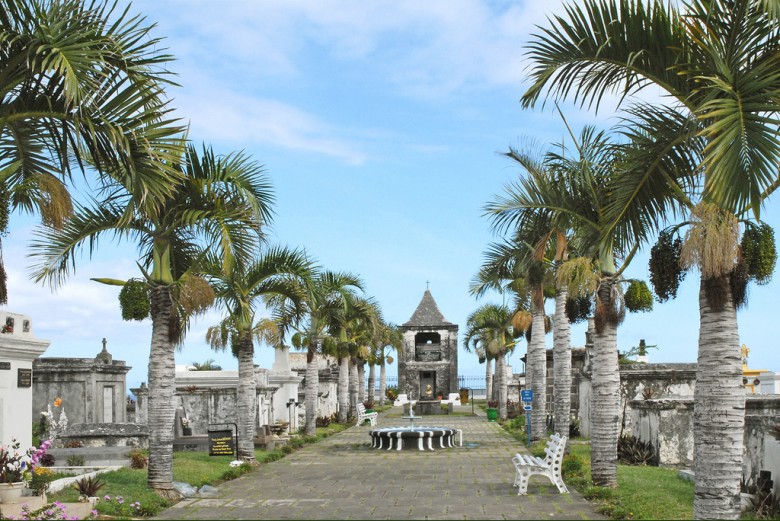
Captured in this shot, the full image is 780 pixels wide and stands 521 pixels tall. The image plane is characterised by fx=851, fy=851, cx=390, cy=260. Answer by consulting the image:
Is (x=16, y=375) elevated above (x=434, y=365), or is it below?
above

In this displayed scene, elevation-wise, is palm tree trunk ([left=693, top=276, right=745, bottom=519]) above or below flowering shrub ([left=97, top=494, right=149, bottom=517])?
above

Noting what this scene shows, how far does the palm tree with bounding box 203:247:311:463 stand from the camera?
21.4m

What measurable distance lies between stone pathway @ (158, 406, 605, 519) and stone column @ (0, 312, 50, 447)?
351 centimetres

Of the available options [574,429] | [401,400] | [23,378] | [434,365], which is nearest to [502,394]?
[574,429]

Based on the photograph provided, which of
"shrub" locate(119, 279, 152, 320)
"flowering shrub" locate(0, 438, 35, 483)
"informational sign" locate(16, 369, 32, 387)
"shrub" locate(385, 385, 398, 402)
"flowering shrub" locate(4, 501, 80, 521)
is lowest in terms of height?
"shrub" locate(385, 385, 398, 402)

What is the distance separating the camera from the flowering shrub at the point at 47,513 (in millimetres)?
11367

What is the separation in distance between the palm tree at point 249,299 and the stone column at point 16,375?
4980mm

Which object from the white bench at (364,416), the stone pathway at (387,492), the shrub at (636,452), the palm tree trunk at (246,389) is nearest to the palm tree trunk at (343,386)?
the white bench at (364,416)

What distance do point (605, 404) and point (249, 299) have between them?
33.6ft

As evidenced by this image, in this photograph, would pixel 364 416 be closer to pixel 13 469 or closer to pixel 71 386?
pixel 71 386

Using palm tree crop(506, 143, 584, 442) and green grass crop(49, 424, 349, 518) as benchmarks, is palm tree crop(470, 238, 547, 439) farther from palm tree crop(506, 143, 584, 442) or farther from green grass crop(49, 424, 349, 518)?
green grass crop(49, 424, 349, 518)

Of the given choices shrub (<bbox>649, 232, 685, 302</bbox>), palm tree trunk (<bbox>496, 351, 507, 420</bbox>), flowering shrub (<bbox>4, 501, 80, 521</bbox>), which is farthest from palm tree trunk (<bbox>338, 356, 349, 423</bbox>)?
shrub (<bbox>649, 232, 685, 302</bbox>)

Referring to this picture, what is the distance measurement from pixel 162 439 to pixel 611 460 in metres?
8.01

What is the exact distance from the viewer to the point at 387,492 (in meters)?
16.1
